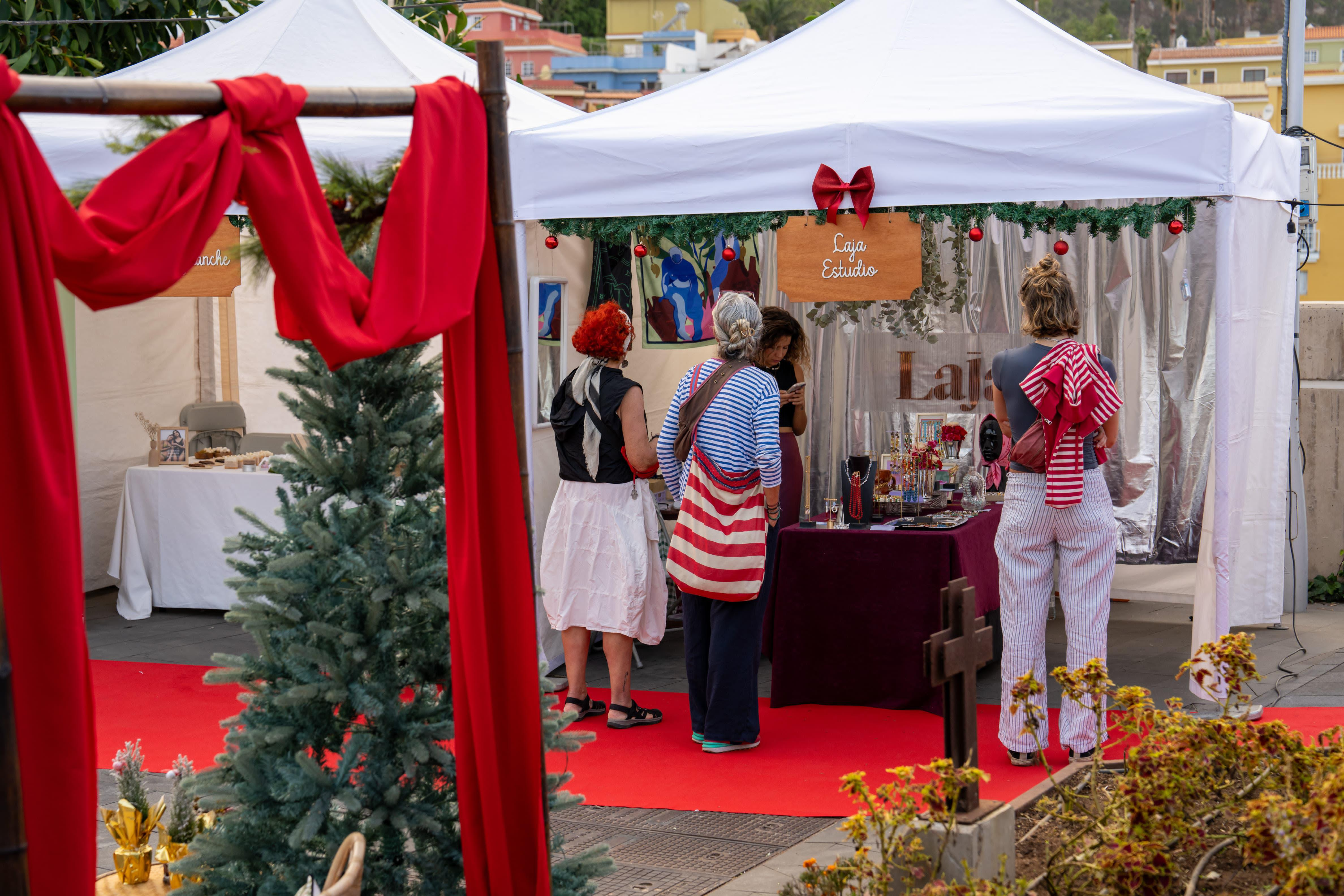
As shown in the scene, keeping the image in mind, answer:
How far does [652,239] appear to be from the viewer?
664 centimetres

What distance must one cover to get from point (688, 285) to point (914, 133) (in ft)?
8.89

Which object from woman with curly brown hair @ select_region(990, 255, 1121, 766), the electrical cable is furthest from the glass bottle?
the electrical cable

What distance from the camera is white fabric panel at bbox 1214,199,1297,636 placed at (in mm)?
5047

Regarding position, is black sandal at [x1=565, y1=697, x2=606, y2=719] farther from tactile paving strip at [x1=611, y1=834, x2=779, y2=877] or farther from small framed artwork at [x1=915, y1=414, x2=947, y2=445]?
small framed artwork at [x1=915, y1=414, x2=947, y2=445]

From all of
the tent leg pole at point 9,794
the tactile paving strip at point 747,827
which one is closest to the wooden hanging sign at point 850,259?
the tactile paving strip at point 747,827

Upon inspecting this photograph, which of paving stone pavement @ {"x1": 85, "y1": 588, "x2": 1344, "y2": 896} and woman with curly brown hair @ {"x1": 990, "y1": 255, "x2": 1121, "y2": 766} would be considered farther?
woman with curly brown hair @ {"x1": 990, "y1": 255, "x2": 1121, "y2": 766}

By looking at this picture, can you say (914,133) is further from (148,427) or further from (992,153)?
(148,427)

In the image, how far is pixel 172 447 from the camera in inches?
309

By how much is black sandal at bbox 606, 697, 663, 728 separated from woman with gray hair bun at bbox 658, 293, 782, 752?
384mm

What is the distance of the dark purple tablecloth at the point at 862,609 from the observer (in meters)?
5.52

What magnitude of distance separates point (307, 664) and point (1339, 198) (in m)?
29.0

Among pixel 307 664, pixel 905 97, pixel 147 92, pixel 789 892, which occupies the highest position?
pixel 905 97

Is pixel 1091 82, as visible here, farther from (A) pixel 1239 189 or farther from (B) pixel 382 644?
(B) pixel 382 644

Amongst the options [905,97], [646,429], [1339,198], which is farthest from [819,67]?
[1339,198]
